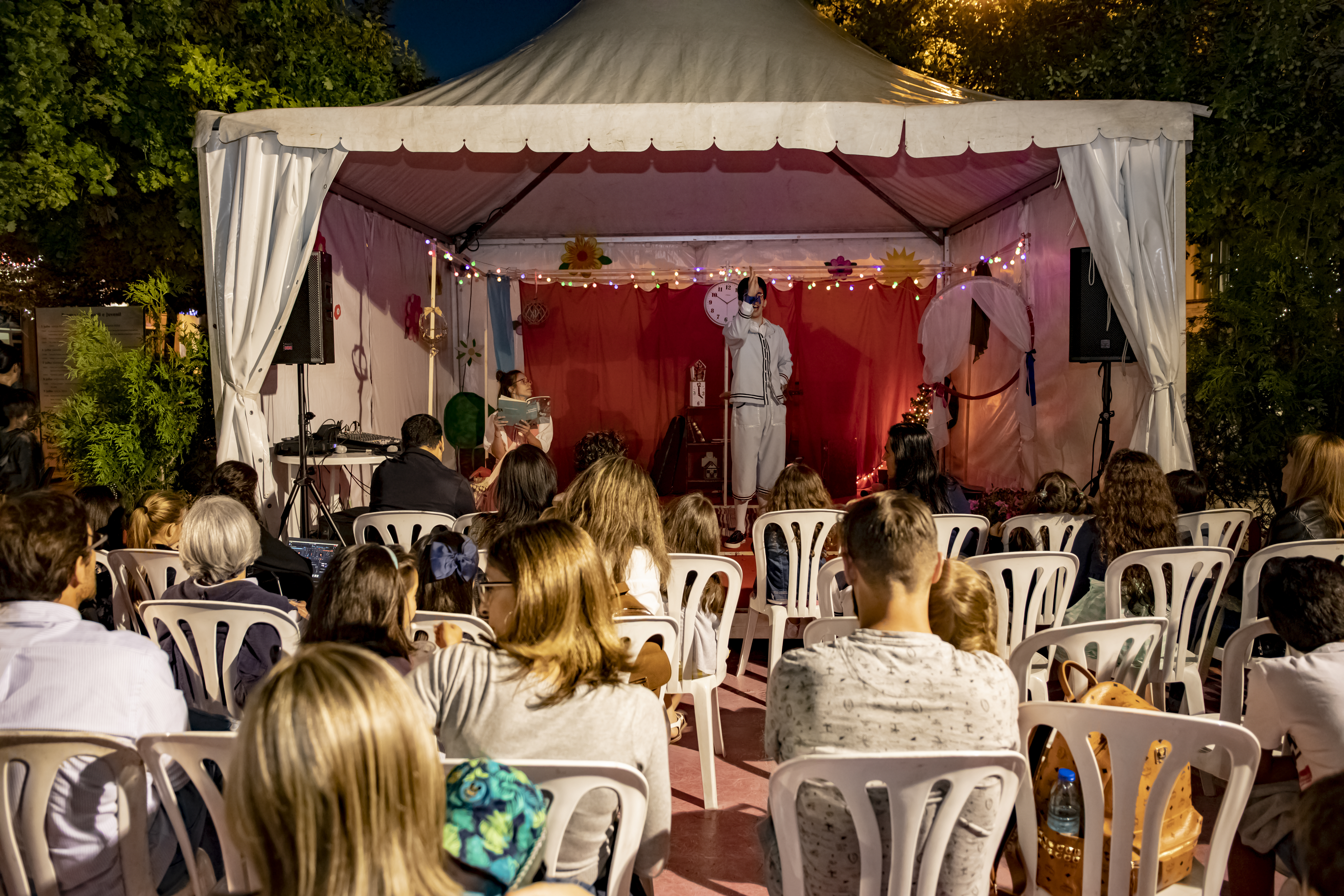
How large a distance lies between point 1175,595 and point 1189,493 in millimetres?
1140

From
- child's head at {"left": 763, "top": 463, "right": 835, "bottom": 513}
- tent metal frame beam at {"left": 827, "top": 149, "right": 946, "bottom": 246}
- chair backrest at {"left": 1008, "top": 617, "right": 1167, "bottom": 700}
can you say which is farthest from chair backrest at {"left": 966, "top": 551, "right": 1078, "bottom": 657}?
tent metal frame beam at {"left": 827, "top": 149, "right": 946, "bottom": 246}

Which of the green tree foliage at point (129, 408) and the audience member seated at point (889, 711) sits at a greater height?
the green tree foliage at point (129, 408)

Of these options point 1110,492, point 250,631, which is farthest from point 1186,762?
point 250,631

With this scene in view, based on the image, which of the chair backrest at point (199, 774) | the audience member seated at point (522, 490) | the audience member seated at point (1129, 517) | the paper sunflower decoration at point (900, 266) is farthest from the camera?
the paper sunflower decoration at point (900, 266)

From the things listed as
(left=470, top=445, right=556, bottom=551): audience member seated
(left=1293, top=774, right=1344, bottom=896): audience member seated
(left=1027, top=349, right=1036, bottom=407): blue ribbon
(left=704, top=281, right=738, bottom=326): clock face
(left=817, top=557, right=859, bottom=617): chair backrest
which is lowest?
(left=817, top=557, right=859, bottom=617): chair backrest

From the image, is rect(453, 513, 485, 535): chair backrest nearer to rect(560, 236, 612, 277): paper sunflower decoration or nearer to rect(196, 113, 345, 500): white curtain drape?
rect(196, 113, 345, 500): white curtain drape

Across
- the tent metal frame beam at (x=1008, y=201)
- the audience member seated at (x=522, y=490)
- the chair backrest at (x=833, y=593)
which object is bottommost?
the chair backrest at (x=833, y=593)

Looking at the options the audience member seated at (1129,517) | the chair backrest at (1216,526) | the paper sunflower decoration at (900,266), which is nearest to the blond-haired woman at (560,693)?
the audience member seated at (1129,517)

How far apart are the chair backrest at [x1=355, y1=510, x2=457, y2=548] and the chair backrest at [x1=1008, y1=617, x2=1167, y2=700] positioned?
2.48 metres

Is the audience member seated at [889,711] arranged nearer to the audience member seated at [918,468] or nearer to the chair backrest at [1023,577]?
the chair backrest at [1023,577]

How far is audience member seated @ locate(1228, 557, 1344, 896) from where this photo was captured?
1.86 metres

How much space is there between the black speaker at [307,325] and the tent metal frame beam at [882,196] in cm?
377

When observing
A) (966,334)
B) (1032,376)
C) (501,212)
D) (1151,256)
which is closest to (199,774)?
(1151,256)

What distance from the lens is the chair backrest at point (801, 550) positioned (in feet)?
12.8
